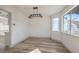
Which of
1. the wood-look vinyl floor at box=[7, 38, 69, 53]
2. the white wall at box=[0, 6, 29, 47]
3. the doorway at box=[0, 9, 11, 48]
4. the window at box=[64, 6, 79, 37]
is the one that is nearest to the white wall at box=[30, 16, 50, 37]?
the white wall at box=[0, 6, 29, 47]

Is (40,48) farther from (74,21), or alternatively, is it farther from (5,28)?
(74,21)

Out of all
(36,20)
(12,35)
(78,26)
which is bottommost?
(12,35)

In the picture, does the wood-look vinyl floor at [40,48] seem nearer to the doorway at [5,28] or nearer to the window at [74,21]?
the doorway at [5,28]

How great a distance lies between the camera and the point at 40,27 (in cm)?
1115

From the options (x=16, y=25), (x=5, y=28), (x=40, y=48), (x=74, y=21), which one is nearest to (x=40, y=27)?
(x=16, y=25)

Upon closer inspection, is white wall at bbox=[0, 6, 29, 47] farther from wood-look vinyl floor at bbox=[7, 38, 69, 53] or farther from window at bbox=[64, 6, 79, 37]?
window at bbox=[64, 6, 79, 37]

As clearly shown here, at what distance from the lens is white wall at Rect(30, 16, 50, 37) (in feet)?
35.7

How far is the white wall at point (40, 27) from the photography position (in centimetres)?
1089
